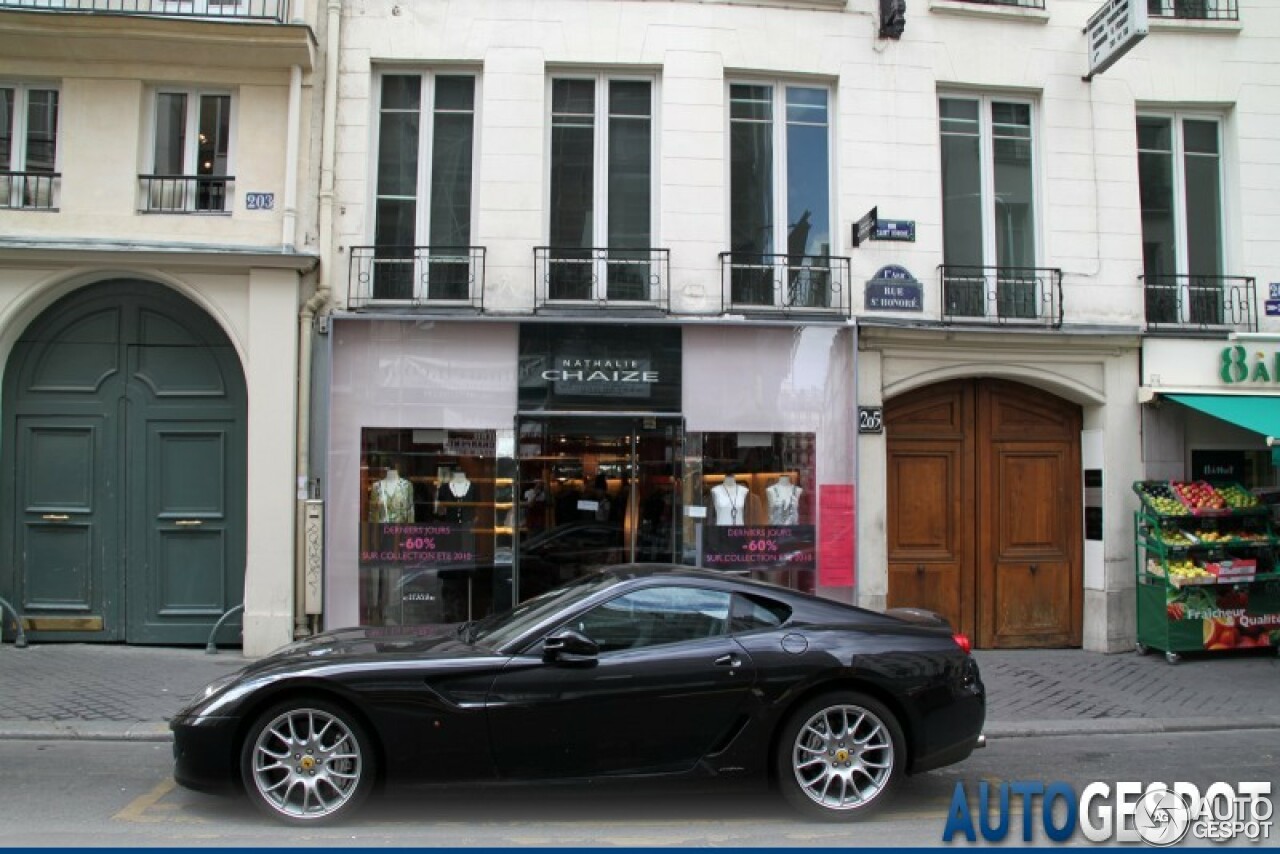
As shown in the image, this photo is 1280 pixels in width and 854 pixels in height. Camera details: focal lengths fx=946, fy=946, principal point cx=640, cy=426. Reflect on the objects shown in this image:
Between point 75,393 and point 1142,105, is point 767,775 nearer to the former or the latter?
point 75,393

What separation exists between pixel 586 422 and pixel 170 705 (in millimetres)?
4673

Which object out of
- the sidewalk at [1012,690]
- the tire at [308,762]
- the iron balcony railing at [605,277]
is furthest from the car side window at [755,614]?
the iron balcony railing at [605,277]

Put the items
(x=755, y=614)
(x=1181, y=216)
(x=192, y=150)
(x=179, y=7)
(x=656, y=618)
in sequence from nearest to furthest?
(x=656, y=618)
(x=755, y=614)
(x=179, y=7)
(x=192, y=150)
(x=1181, y=216)

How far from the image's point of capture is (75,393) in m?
→ 10.1

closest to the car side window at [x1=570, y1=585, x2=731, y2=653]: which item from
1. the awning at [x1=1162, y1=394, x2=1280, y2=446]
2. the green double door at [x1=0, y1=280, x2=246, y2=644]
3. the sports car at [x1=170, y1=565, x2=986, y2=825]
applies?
the sports car at [x1=170, y1=565, x2=986, y2=825]

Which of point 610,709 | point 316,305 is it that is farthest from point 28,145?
point 610,709

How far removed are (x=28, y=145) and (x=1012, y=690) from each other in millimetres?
11413

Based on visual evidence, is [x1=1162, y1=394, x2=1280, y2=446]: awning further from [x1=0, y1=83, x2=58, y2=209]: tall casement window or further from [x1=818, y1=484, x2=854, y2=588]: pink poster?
[x1=0, y1=83, x2=58, y2=209]: tall casement window

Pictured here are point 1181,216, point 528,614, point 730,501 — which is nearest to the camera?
point 528,614

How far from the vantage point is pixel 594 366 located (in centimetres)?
1009

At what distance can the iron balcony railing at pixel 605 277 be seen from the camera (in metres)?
10.3

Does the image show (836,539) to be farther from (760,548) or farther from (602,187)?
(602,187)

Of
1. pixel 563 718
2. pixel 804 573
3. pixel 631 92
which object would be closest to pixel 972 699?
pixel 563 718

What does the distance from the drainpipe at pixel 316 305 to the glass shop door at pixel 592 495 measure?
2.20 metres
